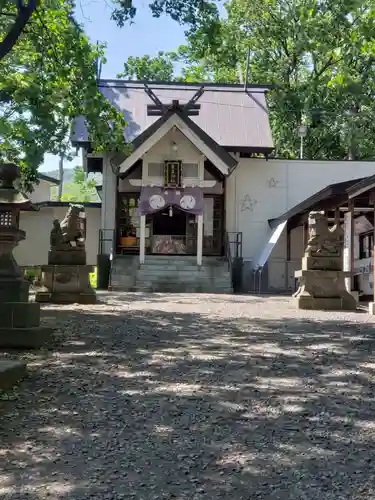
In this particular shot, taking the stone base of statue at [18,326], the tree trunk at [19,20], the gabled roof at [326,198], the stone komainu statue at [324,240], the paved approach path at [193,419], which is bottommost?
the paved approach path at [193,419]

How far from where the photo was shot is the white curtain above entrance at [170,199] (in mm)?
17781

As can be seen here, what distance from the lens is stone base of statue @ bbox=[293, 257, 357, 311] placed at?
10703 mm

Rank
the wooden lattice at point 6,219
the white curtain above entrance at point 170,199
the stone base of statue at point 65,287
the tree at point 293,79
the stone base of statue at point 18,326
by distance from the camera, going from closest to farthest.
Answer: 1. the stone base of statue at point 18,326
2. the wooden lattice at point 6,219
3. the stone base of statue at point 65,287
4. the white curtain above entrance at point 170,199
5. the tree at point 293,79

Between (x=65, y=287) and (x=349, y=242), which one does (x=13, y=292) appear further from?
(x=349, y=242)

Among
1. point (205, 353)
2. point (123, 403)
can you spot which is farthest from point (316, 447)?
point (205, 353)

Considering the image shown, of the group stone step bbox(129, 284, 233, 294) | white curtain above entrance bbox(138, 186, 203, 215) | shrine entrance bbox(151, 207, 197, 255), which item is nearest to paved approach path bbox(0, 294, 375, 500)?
stone step bbox(129, 284, 233, 294)

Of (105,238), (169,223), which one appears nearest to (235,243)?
(169,223)

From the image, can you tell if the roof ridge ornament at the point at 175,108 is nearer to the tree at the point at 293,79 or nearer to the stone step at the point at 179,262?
the stone step at the point at 179,262

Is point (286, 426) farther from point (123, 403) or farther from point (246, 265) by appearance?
point (246, 265)

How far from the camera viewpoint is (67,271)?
11.1 m

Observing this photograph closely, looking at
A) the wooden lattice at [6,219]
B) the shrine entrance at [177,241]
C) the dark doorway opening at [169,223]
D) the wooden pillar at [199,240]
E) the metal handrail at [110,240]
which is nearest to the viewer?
the wooden lattice at [6,219]

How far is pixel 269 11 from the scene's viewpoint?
26.8 m

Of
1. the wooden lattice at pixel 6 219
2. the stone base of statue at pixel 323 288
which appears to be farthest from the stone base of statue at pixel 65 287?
the wooden lattice at pixel 6 219

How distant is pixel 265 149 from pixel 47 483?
58.0 ft
